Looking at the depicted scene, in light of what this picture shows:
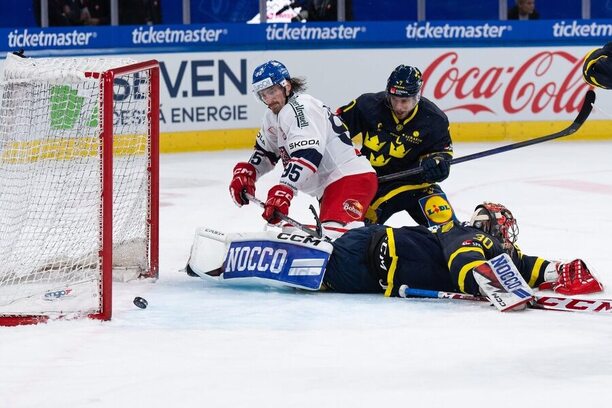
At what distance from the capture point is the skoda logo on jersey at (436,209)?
18.5 feet

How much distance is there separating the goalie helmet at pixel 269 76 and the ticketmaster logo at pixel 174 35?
4601 millimetres

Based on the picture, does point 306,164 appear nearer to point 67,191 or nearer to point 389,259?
point 389,259

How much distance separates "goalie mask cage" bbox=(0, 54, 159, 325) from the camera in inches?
173

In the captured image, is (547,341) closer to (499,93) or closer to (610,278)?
(610,278)

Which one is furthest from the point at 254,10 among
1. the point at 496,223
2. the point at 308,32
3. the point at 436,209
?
the point at 496,223

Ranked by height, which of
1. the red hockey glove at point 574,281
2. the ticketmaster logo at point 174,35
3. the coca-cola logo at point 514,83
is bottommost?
the red hockey glove at point 574,281

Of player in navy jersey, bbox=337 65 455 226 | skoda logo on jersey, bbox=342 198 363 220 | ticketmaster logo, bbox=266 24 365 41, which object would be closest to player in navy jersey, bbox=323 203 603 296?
skoda logo on jersey, bbox=342 198 363 220

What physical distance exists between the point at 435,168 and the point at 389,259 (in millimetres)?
1016

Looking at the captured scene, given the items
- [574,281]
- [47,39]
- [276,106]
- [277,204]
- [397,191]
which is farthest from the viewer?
[47,39]

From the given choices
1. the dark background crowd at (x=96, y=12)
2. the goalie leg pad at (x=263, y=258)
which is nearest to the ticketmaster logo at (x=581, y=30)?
the dark background crowd at (x=96, y=12)

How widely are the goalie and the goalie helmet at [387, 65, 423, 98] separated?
2.67 feet

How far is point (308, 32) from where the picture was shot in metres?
9.84

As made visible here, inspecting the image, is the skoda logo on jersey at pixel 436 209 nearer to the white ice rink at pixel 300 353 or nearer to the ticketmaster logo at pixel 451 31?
the white ice rink at pixel 300 353

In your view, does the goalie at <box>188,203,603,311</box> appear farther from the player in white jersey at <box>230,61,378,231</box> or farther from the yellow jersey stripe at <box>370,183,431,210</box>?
the yellow jersey stripe at <box>370,183,431,210</box>
